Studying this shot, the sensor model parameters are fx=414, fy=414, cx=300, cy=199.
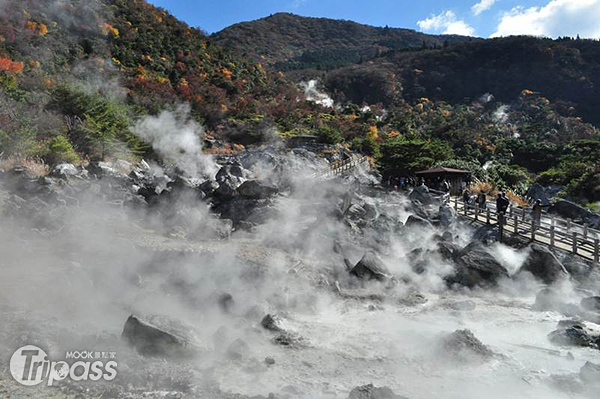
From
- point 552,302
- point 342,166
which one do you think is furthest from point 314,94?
point 552,302

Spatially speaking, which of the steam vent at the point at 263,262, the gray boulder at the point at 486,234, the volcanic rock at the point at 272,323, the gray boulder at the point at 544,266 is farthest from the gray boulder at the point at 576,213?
the volcanic rock at the point at 272,323

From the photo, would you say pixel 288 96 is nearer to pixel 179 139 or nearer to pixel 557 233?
pixel 179 139

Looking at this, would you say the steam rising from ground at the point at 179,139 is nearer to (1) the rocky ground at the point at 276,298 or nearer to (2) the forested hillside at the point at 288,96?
(2) the forested hillside at the point at 288,96

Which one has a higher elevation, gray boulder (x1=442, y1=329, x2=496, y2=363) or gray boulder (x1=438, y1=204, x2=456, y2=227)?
gray boulder (x1=438, y1=204, x2=456, y2=227)

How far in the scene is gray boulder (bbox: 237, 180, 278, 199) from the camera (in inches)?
665

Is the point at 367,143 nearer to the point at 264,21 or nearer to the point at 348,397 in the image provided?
the point at 348,397

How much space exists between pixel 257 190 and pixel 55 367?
38.8 feet

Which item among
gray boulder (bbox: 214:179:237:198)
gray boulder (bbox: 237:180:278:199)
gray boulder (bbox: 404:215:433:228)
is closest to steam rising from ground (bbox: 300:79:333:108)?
gray boulder (bbox: 214:179:237:198)

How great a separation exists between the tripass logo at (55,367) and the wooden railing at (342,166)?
70.6 ft

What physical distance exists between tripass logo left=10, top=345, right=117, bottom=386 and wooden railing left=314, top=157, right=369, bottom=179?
70.6 ft

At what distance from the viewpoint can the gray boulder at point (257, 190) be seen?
16.9m

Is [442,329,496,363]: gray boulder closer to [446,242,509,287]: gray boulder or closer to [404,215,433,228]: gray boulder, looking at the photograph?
[446,242,509,287]: gray boulder

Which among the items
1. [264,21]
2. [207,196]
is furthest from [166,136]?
[264,21]

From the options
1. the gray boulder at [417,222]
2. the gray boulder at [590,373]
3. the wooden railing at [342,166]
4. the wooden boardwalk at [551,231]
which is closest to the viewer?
the gray boulder at [590,373]
